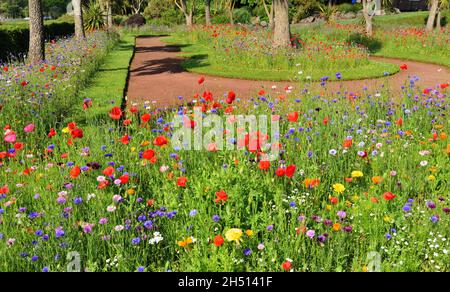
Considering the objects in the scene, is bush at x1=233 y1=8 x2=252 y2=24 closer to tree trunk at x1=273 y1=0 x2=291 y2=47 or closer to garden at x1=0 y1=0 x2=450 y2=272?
tree trunk at x1=273 y1=0 x2=291 y2=47

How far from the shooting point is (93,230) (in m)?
3.64

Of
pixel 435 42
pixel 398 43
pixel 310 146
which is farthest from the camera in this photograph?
pixel 398 43

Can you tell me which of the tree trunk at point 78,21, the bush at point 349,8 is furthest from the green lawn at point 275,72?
the bush at point 349,8

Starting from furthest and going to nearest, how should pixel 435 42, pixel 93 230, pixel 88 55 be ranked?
pixel 435 42, pixel 88 55, pixel 93 230

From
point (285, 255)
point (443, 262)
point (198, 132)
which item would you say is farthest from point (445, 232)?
point (198, 132)

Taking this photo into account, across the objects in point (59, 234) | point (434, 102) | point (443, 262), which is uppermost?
point (434, 102)

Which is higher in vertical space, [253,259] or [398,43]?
[398,43]

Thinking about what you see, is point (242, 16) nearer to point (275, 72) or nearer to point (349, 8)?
point (349, 8)

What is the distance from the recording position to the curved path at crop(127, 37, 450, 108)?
36.1 feet

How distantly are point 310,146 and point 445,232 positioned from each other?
194 cm

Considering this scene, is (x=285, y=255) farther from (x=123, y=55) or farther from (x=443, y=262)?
(x=123, y=55)

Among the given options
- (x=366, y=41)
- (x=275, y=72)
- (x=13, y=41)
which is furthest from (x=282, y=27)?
(x=13, y=41)

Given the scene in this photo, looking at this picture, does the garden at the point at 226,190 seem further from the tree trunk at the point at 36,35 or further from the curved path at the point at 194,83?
the tree trunk at the point at 36,35

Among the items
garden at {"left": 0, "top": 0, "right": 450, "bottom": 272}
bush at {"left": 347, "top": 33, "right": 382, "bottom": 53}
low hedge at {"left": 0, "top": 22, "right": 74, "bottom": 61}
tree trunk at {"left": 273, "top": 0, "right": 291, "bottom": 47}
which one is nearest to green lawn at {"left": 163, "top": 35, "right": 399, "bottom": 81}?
tree trunk at {"left": 273, "top": 0, "right": 291, "bottom": 47}
